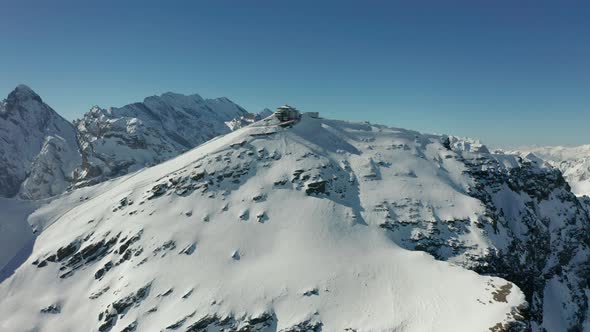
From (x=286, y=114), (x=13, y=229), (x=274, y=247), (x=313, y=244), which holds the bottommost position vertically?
(x=13, y=229)

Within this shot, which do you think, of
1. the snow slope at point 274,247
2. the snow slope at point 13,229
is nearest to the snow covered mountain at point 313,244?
the snow slope at point 274,247

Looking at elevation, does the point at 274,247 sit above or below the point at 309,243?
below

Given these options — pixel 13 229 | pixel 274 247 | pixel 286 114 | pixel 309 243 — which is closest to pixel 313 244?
pixel 309 243

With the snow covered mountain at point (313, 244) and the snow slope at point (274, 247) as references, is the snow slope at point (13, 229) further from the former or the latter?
the snow slope at point (274, 247)

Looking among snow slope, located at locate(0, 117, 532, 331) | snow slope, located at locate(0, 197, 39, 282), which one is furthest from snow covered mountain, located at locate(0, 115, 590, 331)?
snow slope, located at locate(0, 197, 39, 282)

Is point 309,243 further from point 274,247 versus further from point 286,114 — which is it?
point 286,114

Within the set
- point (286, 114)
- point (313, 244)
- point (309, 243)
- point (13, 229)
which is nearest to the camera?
point (313, 244)

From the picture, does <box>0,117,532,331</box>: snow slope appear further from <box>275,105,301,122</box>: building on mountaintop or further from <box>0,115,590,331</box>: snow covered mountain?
<box>275,105,301,122</box>: building on mountaintop
